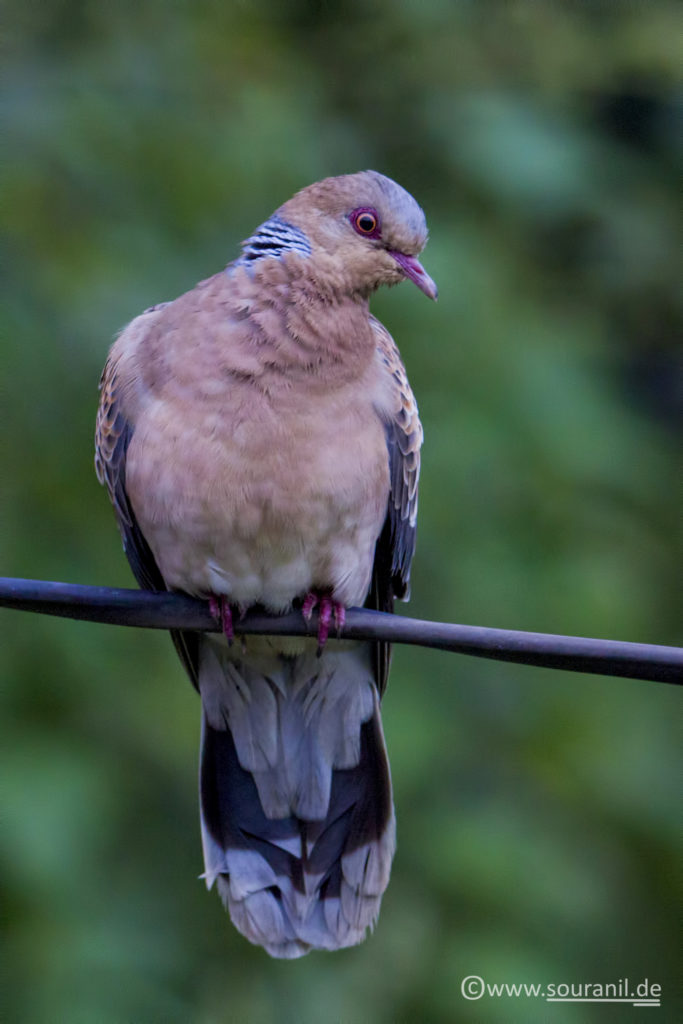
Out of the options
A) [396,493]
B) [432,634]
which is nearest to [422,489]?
[396,493]

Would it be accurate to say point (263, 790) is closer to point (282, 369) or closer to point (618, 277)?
point (282, 369)

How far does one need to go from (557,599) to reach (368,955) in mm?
1178

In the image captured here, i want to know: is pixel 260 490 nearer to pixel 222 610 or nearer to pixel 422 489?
pixel 222 610

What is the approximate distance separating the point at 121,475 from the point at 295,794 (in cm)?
91

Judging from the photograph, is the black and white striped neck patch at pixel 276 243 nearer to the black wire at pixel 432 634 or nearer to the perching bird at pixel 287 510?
the perching bird at pixel 287 510

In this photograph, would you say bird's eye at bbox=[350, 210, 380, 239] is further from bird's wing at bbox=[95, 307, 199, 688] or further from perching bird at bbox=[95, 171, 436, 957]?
bird's wing at bbox=[95, 307, 199, 688]

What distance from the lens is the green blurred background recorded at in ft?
10.9

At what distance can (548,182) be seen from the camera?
3803mm

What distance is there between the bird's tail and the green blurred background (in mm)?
413

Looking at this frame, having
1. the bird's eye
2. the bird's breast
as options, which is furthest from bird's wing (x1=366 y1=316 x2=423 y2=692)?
the bird's eye

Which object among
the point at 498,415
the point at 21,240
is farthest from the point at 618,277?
the point at 21,240

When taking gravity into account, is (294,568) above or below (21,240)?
below

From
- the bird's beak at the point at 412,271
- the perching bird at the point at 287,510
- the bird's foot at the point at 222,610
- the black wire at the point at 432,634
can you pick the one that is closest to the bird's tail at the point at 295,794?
the perching bird at the point at 287,510

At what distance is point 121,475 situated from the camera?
276 centimetres
